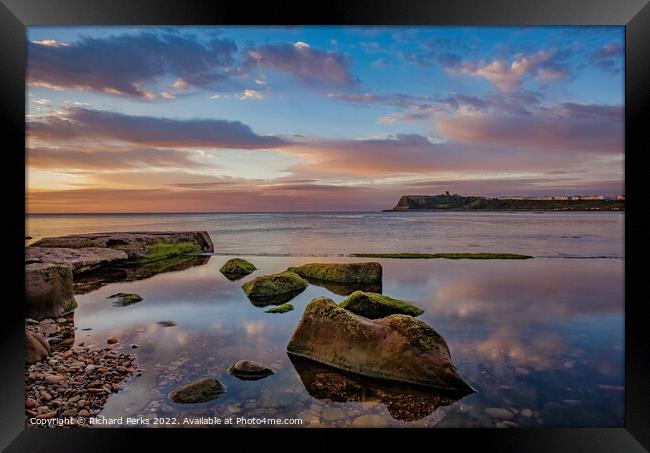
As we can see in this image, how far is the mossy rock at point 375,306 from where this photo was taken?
4.04 meters

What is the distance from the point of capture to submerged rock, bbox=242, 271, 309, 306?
4988 mm

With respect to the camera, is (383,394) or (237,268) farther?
(237,268)

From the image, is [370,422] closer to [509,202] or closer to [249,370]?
[249,370]

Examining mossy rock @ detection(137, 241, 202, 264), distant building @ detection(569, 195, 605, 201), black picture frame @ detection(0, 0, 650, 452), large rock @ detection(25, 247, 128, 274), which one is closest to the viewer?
black picture frame @ detection(0, 0, 650, 452)

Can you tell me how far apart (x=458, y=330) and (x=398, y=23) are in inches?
128

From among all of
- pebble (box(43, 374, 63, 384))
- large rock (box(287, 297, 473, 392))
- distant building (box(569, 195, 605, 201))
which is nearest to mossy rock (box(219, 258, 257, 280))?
pebble (box(43, 374, 63, 384))

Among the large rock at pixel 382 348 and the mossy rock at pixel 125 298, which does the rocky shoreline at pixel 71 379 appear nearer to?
the mossy rock at pixel 125 298

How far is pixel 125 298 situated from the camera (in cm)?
477

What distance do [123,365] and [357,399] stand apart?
2.28 metres

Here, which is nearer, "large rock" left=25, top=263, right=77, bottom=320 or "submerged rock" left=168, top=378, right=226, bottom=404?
"submerged rock" left=168, top=378, right=226, bottom=404

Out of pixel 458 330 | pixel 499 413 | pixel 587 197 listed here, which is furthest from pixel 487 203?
pixel 499 413

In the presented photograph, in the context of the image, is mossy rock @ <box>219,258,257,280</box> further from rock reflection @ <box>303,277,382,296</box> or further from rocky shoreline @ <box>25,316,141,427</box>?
rocky shoreline @ <box>25,316,141,427</box>

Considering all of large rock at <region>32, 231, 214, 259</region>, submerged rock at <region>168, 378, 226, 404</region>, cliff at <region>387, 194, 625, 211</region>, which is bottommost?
submerged rock at <region>168, 378, 226, 404</region>

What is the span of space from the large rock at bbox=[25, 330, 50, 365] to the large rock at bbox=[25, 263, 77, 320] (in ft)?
1.80
